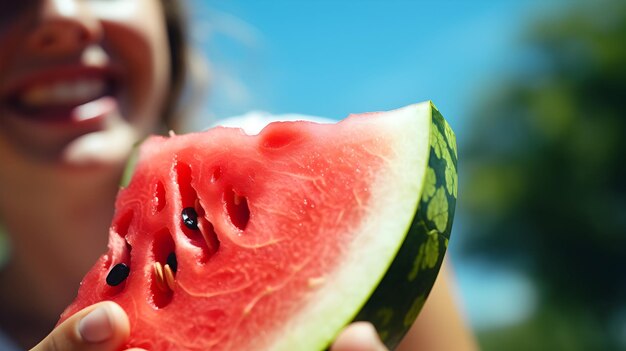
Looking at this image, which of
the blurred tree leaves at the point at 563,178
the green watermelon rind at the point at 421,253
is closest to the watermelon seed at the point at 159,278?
the green watermelon rind at the point at 421,253

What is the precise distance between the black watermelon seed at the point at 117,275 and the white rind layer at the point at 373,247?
0.42 metres

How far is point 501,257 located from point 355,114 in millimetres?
22063

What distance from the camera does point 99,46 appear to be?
9.94 ft

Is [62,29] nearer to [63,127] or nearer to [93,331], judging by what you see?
[63,127]

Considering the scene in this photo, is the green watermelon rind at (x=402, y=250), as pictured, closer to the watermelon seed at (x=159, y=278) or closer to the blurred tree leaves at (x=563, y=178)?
the watermelon seed at (x=159, y=278)

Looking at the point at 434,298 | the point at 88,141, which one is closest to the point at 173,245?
the point at 434,298

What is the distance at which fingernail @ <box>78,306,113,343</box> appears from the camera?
4.38ft

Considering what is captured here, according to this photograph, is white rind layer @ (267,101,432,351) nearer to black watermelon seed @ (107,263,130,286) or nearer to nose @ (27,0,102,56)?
black watermelon seed @ (107,263,130,286)

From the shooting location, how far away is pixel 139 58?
10.2ft

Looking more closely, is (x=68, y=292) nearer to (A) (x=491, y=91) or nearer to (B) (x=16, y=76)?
(B) (x=16, y=76)

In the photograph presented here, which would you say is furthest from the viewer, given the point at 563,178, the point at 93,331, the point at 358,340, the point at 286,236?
the point at 563,178

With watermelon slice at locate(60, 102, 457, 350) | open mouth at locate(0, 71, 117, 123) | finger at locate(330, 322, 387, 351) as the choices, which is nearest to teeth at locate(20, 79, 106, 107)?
open mouth at locate(0, 71, 117, 123)

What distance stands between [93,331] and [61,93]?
6.34ft

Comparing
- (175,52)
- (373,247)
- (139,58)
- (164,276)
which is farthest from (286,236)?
(175,52)
